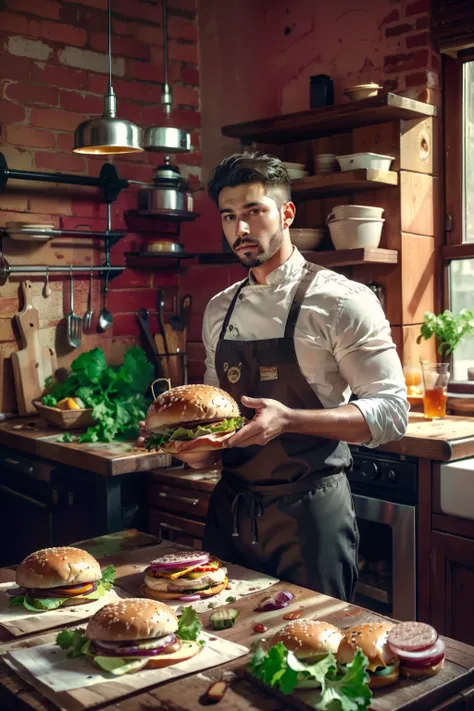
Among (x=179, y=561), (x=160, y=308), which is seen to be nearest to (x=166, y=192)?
(x=160, y=308)

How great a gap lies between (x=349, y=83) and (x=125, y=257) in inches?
53.8

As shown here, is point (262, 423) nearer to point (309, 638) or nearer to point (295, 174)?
point (309, 638)

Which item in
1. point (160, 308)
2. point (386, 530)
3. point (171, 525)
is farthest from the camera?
point (160, 308)

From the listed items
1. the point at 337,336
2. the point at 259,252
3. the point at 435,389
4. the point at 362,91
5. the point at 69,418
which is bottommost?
the point at 69,418

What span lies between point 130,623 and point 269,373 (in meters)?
1.02

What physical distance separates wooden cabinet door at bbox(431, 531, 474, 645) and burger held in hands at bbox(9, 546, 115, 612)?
1372 millimetres

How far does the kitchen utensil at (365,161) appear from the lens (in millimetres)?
3438

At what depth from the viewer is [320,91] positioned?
375cm

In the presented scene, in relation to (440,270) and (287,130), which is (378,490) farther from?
(287,130)

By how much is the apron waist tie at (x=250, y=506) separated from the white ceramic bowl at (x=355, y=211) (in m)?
1.55

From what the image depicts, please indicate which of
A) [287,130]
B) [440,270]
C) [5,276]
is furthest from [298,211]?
[5,276]

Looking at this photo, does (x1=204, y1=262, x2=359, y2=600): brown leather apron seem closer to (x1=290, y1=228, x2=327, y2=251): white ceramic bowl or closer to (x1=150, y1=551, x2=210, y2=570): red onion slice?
(x1=150, y1=551, x2=210, y2=570): red onion slice

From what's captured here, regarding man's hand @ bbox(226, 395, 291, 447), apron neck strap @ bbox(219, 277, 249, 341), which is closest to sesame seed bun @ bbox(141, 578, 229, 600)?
man's hand @ bbox(226, 395, 291, 447)

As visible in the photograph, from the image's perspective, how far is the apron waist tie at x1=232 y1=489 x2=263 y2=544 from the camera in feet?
7.46
